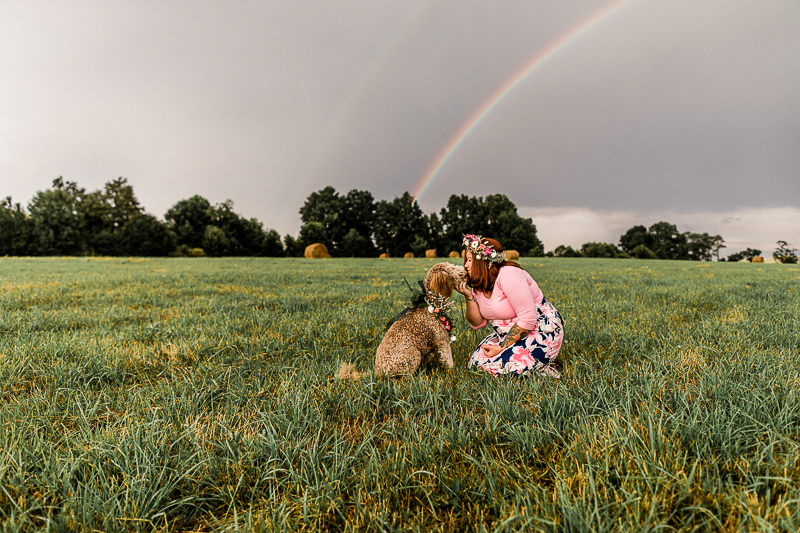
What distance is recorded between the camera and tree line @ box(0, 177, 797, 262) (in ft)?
135

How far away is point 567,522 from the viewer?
1.21 m

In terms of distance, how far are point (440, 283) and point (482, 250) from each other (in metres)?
0.49

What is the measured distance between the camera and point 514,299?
2.78 meters

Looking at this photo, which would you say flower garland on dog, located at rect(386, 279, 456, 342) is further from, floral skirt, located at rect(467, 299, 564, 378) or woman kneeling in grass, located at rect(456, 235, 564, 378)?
floral skirt, located at rect(467, 299, 564, 378)

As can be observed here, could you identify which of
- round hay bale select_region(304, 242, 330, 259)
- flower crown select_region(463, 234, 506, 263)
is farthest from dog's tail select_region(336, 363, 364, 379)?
round hay bale select_region(304, 242, 330, 259)

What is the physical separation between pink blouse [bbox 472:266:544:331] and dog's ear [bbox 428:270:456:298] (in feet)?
1.44

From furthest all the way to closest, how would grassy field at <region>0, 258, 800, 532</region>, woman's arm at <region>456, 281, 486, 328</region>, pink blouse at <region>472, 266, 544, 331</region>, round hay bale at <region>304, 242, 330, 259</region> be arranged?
round hay bale at <region>304, 242, 330, 259</region>, woman's arm at <region>456, 281, 486, 328</region>, pink blouse at <region>472, 266, 544, 331</region>, grassy field at <region>0, 258, 800, 532</region>

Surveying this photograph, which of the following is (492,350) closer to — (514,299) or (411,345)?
(514,299)

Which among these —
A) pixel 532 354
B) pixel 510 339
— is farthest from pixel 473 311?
pixel 532 354

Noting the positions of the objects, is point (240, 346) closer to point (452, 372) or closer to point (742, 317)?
point (452, 372)

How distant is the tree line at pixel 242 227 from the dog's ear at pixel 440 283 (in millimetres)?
46943

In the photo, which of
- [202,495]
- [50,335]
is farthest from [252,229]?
[202,495]

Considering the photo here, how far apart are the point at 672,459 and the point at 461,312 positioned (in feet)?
12.5

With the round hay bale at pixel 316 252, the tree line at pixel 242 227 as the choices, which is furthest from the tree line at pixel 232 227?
the round hay bale at pixel 316 252
